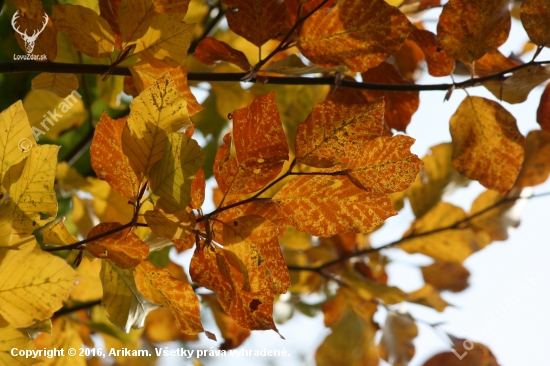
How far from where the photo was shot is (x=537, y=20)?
1.27 ft

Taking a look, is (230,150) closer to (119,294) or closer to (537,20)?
Answer: (119,294)

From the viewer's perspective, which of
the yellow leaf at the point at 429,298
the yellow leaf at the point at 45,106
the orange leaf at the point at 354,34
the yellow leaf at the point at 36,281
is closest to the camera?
the yellow leaf at the point at 36,281

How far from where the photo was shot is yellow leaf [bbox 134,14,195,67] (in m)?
0.33

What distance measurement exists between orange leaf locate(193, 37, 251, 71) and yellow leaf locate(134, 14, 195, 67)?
0.17ft

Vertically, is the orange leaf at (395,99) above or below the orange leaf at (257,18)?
below

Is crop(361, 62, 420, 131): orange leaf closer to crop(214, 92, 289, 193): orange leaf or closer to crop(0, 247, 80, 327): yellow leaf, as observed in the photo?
crop(214, 92, 289, 193): orange leaf

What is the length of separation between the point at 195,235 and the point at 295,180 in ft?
0.25

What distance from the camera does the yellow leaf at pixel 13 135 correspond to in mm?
289

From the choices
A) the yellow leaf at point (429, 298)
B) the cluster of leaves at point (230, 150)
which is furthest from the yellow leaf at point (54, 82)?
Answer: the yellow leaf at point (429, 298)

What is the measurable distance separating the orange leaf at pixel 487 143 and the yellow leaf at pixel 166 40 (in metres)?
0.24

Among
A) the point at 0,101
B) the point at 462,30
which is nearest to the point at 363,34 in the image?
the point at 462,30

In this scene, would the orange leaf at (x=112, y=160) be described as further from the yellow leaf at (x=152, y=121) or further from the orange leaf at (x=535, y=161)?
the orange leaf at (x=535, y=161)

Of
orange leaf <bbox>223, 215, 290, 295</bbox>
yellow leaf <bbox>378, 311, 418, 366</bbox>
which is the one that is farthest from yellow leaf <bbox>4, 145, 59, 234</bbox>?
yellow leaf <bbox>378, 311, 418, 366</bbox>

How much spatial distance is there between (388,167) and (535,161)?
38cm
